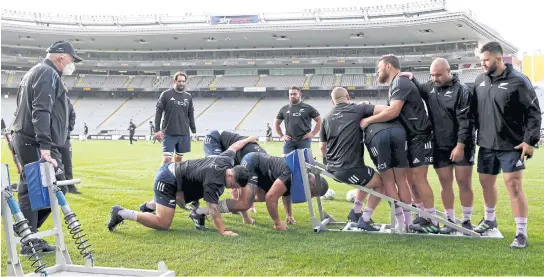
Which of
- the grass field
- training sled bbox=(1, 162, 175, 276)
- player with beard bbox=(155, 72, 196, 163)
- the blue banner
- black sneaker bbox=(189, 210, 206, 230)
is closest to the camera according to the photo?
training sled bbox=(1, 162, 175, 276)

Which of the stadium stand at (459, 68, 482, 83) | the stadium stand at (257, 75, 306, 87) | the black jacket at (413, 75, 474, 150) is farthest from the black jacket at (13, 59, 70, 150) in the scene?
the stadium stand at (257, 75, 306, 87)

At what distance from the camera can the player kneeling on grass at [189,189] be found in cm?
542

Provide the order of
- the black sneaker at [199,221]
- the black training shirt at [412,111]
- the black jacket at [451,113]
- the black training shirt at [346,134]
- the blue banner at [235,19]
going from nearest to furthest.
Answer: the black jacket at [451,113] < the black training shirt at [412,111] < the black training shirt at [346,134] < the black sneaker at [199,221] < the blue banner at [235,19]

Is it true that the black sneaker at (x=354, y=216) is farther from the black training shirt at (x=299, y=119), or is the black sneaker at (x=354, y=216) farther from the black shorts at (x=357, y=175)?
the black training shirt at (x=299, y=119)

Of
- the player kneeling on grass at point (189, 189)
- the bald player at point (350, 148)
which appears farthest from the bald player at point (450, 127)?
the player kneeling on grass at point (189, 189)

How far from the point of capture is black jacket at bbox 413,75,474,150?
539 cm

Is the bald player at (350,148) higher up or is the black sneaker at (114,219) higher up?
the bald player at (350,148)

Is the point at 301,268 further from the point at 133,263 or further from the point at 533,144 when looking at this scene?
the point at 533,144

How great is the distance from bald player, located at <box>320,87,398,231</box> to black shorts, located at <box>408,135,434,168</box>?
0.47 meters

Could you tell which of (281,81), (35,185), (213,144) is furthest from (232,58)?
(35,185)

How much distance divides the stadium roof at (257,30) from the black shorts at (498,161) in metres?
38.8

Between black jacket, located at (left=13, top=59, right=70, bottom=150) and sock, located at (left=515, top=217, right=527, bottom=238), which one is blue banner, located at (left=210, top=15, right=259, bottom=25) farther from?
sock, located at (left=515, top=217, right=527, bottom=238)

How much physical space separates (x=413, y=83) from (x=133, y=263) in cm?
354

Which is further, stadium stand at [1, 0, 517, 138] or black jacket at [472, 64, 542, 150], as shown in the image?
stadium stand at [1, 0, 517, 138]
